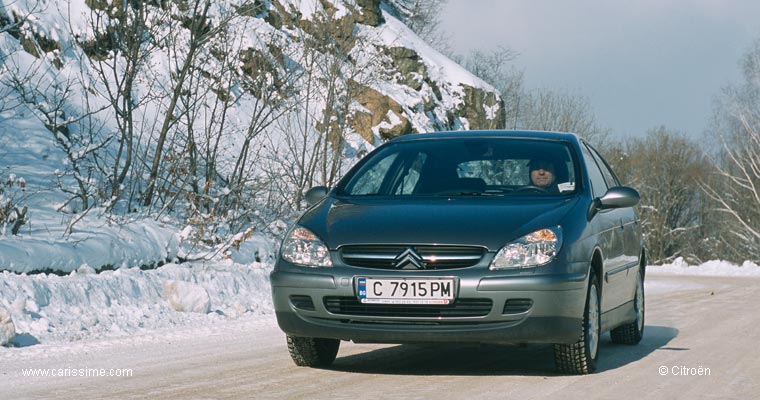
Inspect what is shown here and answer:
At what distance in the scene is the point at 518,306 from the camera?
20.1 feet

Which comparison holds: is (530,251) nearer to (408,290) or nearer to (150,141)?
(408,290)

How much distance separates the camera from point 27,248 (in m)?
10.6

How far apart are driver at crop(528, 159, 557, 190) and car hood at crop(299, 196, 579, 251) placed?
33cm

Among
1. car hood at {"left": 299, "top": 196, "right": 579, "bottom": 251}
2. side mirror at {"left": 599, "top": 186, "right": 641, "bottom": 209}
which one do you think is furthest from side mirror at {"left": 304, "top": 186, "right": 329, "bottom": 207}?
side mirror at {"left": 599, "top": 186, "right": 641, "bottom": 209}

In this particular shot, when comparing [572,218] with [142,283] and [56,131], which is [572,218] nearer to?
[142,283]

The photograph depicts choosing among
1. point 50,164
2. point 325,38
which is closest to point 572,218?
point 50,164

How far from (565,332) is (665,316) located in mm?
5781

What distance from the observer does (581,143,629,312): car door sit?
716cm

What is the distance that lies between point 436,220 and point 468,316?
608 mm

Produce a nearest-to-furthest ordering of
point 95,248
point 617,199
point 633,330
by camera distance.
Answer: point 617,199
point 633,330
point 95,248

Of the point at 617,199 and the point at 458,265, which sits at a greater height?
the point at 617,199

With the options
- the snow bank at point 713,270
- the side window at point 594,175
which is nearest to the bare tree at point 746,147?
the snow bank at point 713,270

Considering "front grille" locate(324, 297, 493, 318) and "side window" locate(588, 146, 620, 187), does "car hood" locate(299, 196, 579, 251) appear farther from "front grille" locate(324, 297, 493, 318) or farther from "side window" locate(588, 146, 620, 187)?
"side window" locate(588, 146, 620, 187)

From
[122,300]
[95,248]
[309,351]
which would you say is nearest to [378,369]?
[309,351]
